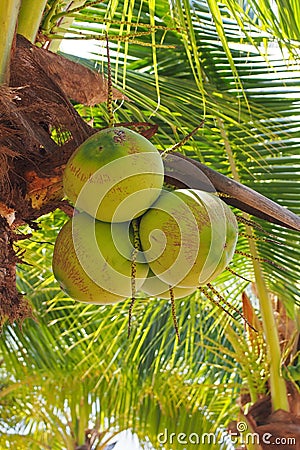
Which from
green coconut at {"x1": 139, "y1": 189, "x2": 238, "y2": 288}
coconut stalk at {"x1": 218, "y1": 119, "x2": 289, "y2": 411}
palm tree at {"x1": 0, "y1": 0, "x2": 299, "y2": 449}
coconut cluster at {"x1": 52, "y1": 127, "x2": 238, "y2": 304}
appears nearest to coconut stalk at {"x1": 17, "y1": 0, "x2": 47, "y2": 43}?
palm tree at {"x1": 0, "y1": 0, "x2": 299, "y2": 449}

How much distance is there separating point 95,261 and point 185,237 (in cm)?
14

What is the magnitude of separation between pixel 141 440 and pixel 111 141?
4.08 metres

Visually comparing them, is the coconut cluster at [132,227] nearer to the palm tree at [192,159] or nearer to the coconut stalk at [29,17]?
the palm tree at [192,159]

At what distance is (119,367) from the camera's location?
3.97 m

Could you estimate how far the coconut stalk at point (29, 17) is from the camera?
108 centimetres

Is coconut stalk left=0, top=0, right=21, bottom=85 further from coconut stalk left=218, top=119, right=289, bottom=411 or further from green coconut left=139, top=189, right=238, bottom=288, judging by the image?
coconut stalk left=218, top=119, right=289, bottom=411

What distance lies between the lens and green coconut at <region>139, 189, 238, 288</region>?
0.81 metres

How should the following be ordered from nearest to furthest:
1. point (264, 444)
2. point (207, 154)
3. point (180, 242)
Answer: point (180, 242)
point (264, 444)
point (207, 154)

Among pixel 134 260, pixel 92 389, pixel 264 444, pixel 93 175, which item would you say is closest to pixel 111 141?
pixel 93 175

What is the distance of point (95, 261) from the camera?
85 centimetres

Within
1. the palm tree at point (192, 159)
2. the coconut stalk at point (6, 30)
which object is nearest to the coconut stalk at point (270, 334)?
the palm tree at point (192, 159)

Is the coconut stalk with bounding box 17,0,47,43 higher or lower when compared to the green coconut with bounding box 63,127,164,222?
higher

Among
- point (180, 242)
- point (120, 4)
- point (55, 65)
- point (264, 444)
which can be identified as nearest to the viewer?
point (180, 242)

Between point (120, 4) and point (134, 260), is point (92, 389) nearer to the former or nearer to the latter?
point (120, 4)
